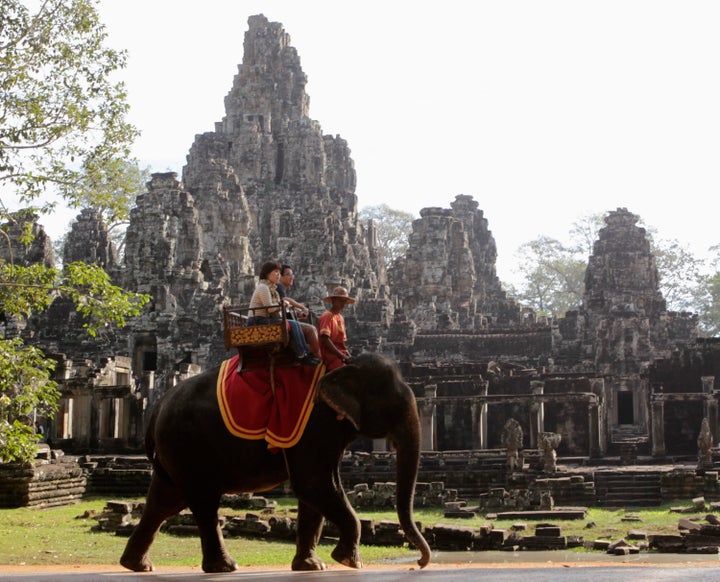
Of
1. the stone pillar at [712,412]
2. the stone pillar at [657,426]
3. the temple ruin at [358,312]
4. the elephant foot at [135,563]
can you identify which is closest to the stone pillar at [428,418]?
the temple ruin at [358,312]

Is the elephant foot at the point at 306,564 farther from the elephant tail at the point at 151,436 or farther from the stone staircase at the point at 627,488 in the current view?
the stone staircase at the point at 627,488

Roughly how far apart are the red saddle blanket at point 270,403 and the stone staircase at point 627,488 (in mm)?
16389

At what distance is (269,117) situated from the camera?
66.9 m

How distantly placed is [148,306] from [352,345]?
8077mm

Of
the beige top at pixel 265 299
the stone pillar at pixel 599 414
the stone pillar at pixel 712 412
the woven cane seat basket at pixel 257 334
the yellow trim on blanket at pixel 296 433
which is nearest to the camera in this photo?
the yellow trim on blanket at pixel 296 433

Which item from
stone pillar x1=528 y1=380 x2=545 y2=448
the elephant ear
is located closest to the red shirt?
the elephant ear

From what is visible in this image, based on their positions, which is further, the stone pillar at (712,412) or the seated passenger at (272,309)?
the stone pillar at (712,412)

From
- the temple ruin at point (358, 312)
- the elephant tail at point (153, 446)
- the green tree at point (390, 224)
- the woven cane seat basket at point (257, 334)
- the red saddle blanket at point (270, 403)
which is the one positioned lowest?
the elephant tail at point (153, 446)

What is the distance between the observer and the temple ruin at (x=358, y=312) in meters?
35.1

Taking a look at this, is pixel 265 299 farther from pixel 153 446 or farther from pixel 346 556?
pixel 346 556

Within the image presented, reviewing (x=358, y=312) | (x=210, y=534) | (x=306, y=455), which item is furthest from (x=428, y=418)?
(x=306, y=455)

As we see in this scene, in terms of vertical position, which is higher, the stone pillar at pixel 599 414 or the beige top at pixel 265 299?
the beige top at pixel 265 299

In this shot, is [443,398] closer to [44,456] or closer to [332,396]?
[44,456]

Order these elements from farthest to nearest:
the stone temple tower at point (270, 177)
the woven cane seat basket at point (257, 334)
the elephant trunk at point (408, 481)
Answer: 1. the stone temple tower at point (270, 177)
2. the woven cane seat basket at point (257, 334)
3. the elephant trunk at point (408, 481)
